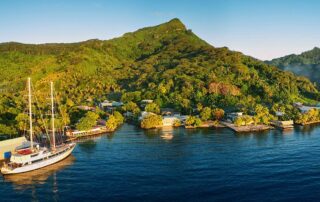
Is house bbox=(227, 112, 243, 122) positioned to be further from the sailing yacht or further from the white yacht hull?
the sailing yacht

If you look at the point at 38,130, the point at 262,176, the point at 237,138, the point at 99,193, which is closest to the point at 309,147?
the point at 237,138

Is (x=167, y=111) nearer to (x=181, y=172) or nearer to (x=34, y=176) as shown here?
(x=181, y=172)

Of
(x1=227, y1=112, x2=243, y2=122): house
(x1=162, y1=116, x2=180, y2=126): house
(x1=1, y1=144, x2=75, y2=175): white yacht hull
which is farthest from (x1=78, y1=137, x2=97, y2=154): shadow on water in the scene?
(x1=227, y1=112, x2=243, y2=122): house

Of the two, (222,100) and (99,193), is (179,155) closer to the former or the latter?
(99,193)

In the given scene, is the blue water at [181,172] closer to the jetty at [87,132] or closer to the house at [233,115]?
the jetty at [87,132]

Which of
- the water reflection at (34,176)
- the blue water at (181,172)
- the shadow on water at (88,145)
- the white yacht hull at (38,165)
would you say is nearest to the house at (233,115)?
the blue water at (181,172)
